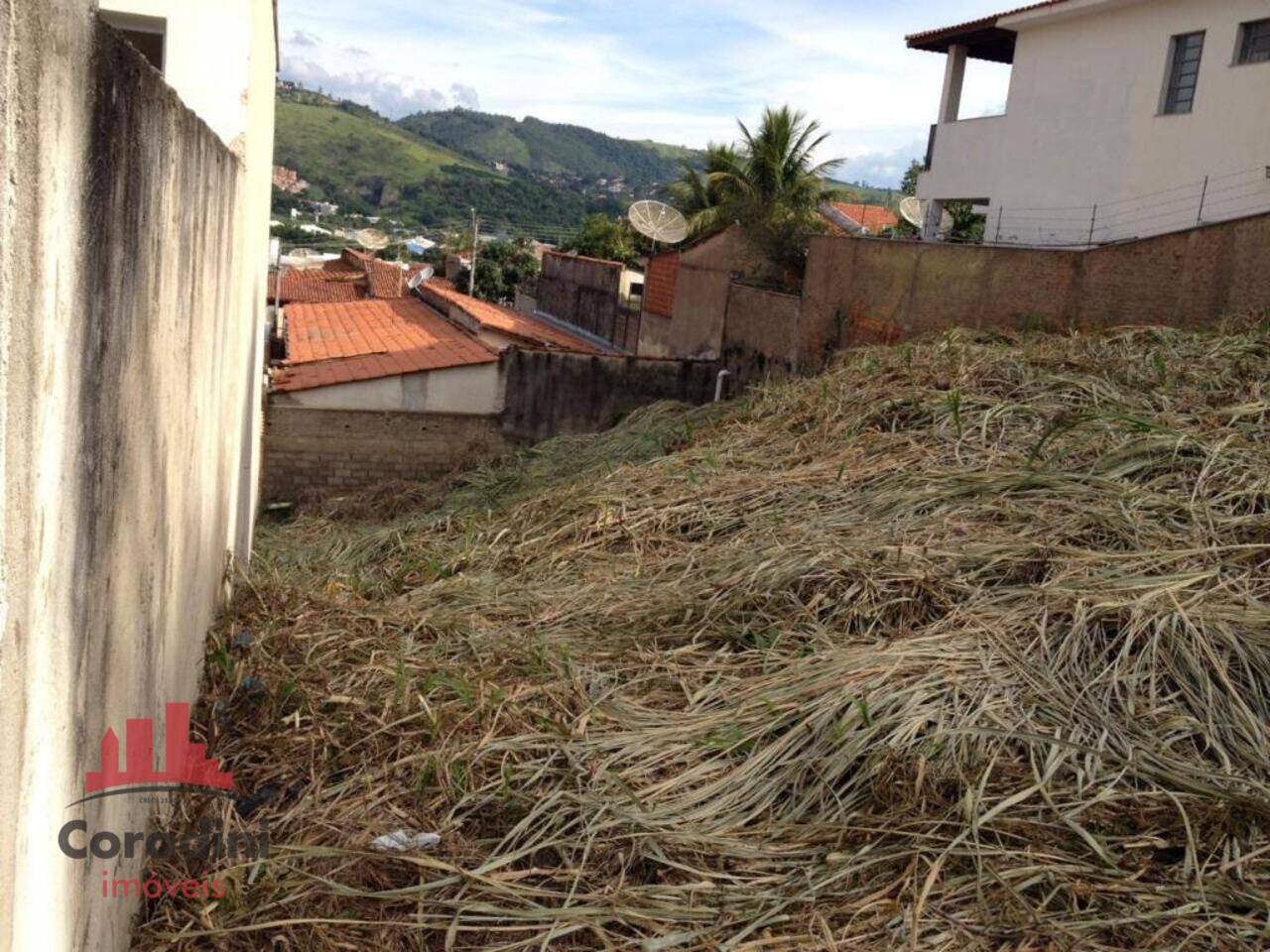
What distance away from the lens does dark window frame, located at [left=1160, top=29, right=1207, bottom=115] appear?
1425 cm

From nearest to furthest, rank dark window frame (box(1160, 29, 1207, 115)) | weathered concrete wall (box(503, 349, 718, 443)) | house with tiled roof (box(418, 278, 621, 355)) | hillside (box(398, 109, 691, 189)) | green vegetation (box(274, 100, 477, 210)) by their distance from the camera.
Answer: dark window frame (box(1160, 29, 1207, 115))
weathered concrete wall (box(503, 349, 718, 443))
house with tiled roof (box(418, 278, 621, 355))
green vegetation (box(274, 100, 477, 210))
hillside (box(398, 109, 691, 189))

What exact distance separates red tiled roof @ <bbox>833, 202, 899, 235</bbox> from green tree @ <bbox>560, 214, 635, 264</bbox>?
23.4ft

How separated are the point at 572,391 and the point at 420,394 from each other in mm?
1952

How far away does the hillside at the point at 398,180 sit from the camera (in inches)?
3895

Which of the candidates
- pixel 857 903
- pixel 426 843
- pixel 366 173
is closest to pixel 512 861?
pixel 426 843

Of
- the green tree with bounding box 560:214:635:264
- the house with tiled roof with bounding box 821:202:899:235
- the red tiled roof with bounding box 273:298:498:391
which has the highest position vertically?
the house with tiled roof with bounding box 821:202:899:235

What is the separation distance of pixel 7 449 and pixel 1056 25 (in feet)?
57.4

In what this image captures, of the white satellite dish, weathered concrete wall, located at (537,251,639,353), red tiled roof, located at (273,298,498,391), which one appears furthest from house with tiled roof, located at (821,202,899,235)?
red tiled roof, located at (273,298,498,391)

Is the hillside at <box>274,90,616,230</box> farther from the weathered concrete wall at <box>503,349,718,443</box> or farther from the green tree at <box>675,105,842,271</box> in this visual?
the weathered concrete wall at <box>503,349,718,443</box>

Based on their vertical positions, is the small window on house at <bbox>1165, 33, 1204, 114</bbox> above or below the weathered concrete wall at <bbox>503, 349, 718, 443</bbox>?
above

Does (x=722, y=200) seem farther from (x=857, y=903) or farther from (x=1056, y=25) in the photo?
(x=857, y=903)

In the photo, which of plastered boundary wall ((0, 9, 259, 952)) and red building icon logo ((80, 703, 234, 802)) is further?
red building icon logo ((80, 703, 234, 802))

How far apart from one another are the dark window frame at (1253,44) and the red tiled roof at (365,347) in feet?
31.8

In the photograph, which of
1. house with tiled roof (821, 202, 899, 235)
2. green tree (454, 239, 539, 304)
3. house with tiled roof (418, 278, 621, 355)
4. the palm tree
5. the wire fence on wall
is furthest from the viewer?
green tree (454, 239, 539, 304)
